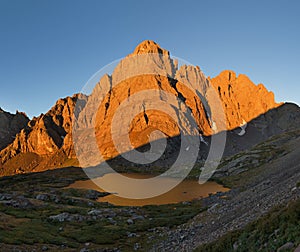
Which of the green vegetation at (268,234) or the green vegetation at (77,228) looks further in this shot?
the green vegetation at (77,228)

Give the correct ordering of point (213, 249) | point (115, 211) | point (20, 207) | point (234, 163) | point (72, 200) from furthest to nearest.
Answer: point (234, 163) < point (72, 200) < point (115, 211) < point (20, 207) < point (213, 249)

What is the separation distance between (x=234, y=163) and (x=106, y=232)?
456ft

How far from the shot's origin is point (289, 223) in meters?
17.3

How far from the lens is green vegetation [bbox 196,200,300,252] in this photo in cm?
1612

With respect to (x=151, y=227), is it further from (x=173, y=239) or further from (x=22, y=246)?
(x=22, y=246)

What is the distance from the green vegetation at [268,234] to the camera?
16.1m

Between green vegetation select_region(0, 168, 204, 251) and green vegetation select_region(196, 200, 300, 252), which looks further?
green vegetation select_region(0, 168, 204, 251)

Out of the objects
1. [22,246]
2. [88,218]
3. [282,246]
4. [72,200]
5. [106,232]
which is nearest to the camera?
[282,246]

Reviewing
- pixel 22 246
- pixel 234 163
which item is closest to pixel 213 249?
pixel 22 246

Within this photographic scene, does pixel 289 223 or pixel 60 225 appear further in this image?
pixel 60 225

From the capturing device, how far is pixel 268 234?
18312 millimetres

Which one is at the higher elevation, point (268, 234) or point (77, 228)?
point (77, 228)

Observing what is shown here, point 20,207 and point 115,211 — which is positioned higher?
point 20,207

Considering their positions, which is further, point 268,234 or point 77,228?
point 77,228
